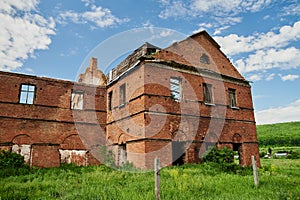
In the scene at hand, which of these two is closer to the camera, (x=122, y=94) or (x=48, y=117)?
(x=48, y=117)

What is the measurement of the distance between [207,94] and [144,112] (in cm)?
543

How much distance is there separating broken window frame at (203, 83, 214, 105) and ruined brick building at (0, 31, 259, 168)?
66 mm

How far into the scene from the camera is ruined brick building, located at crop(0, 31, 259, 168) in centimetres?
1412

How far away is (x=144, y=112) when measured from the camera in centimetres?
1352

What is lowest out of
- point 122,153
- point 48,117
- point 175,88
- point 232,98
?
point 122,153

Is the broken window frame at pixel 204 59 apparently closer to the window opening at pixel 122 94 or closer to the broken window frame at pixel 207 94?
the broken window frame at pixel 207 94

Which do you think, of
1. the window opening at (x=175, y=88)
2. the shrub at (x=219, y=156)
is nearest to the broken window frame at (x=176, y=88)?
the window opening at (x=175, y=88)

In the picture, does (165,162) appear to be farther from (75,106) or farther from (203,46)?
(75,106)

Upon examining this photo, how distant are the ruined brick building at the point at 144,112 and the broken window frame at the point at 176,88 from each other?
3 centimetres

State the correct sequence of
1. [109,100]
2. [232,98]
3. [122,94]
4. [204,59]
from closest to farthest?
[122,94] → [204,59] → [232,98] → [109,100]

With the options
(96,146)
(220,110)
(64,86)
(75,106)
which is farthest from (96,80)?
(220,110)

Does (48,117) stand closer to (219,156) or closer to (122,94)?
(122,94)

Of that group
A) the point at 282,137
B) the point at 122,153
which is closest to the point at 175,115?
the point at 122,153

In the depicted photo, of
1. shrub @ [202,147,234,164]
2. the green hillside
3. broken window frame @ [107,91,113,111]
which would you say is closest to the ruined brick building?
broken window frame @ [107,91,113,111]
